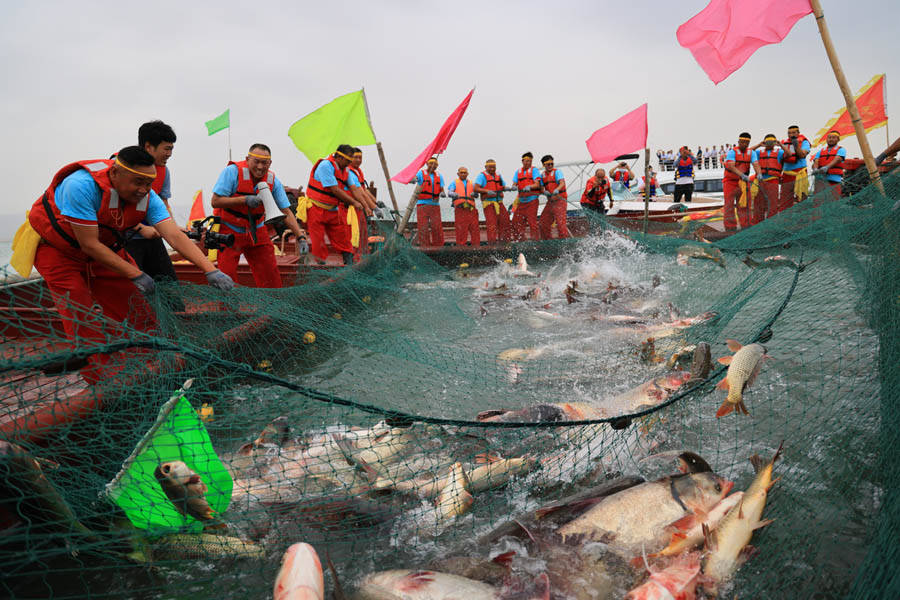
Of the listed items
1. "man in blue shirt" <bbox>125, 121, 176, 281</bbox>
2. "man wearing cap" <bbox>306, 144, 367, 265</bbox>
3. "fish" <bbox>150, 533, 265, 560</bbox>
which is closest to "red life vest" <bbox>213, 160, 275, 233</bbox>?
"man in blue shirt" <bbox>125, 121, 176, 281</bbox>

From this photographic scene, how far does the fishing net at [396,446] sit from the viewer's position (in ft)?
7.78

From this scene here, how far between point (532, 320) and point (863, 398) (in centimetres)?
419

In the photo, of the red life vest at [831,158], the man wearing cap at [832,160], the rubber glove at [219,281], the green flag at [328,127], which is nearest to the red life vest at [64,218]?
the rubber glove at [219,281]

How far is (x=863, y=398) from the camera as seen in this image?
10.3 ft

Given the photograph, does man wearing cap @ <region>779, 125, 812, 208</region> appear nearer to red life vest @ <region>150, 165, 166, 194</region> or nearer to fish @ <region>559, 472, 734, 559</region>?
fish @ <region>559, 472, 734, 559</region>

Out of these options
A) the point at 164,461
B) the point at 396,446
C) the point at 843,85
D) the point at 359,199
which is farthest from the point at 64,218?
the point at 843,85

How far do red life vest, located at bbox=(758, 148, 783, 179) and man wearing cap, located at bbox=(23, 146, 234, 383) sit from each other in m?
12.6

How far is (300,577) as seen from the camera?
209 cm

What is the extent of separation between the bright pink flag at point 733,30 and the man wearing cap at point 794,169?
258 inches

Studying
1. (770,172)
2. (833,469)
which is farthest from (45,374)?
(770,172)

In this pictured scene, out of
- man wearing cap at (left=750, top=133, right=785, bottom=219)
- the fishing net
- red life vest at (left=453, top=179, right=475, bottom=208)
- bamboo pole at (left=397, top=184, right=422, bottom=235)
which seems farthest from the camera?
red life vest at (left=453, top=179, right=475, bottom=208)

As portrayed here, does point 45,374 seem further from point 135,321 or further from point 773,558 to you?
point 773,558

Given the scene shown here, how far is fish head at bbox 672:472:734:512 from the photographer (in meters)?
2.69

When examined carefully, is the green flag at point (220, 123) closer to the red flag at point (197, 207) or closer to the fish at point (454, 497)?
the red flag at point (197, 207)
